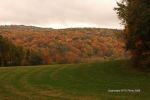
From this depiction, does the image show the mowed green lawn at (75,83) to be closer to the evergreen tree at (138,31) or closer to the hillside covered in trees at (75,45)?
the evergreen tree at (138,31)

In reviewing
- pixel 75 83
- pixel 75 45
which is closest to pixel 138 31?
pixel 75 83

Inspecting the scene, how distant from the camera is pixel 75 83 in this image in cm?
3067

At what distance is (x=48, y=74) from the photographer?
1470 inches

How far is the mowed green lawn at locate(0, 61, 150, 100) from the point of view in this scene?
2392cm

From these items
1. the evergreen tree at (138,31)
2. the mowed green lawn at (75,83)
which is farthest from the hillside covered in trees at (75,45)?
the mowed green lawn at (75,83)

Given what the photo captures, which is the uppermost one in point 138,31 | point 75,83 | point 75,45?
point 138,31

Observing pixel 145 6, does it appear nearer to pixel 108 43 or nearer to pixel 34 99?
pixel 34 99

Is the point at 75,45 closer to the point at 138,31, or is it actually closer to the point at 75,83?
the point at 138,31

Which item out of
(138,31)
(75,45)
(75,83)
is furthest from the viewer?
(75,45)

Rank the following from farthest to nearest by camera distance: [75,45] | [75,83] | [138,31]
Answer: [75,45], [138,31], [75,83]

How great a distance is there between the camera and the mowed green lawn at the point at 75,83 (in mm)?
23922

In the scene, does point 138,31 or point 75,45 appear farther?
point 75,45

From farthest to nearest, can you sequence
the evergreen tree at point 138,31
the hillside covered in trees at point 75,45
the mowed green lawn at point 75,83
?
the hillside covered in trees at point 75,45 < the evergreen tree at point 138,31 < the mowed green lawn at point 75,83

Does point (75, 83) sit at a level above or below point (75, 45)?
above
